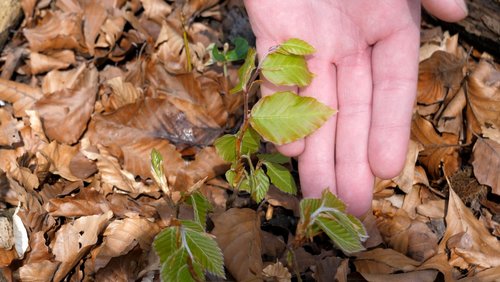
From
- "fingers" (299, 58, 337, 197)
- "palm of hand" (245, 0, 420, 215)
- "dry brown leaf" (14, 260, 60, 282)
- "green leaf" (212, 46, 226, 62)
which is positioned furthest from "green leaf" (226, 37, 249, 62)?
"dry brown leaf" (14, 260, 60, 282)

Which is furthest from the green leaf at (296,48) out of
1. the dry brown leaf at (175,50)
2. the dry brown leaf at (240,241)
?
the dry brown leaf at (175,50)

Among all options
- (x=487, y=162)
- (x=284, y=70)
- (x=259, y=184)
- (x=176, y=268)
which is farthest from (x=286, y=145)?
(x=487, y=162)

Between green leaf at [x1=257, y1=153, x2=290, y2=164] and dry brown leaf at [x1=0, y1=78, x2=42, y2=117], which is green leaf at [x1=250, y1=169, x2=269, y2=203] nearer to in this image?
green leaf at [x1=257, y1=153, x2=290, y2=164]

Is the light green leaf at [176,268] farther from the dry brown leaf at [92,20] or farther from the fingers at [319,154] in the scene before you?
the dry brown leaf at [92,20]

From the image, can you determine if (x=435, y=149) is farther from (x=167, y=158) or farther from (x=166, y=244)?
(x=166, y=244)

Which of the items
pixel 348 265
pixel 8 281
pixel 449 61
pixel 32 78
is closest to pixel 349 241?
pixel 348 265

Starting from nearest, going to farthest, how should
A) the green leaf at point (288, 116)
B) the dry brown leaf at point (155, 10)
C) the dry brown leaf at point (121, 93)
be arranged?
the green leaf at point (288, 116) → the dry brown leaf at point (121, 93) → the dry brown leaf at point (155, 10)
